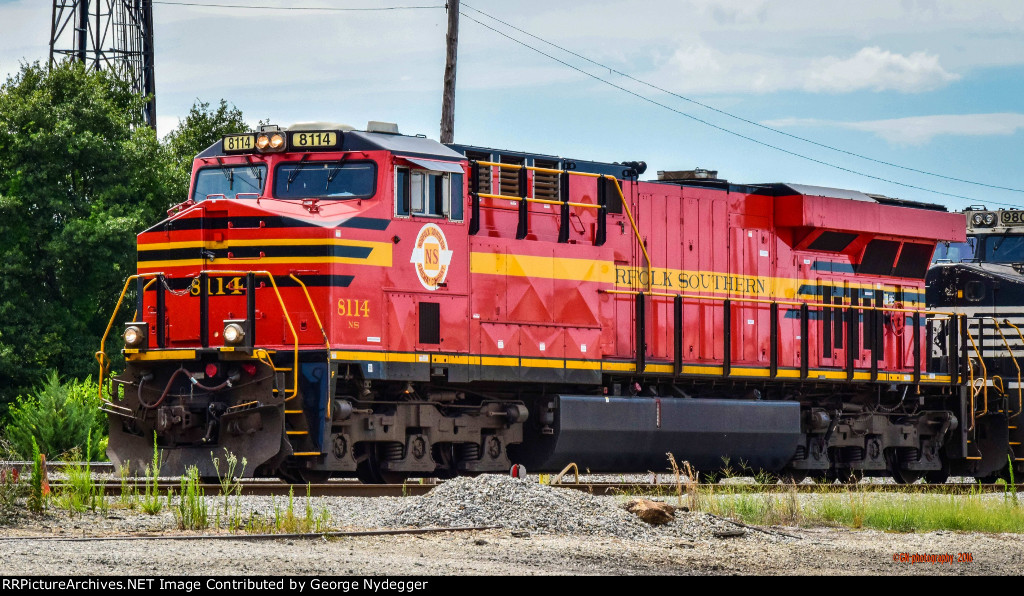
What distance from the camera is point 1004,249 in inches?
968

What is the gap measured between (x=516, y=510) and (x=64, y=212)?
825 inches

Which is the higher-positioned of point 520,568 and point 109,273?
point 109,273

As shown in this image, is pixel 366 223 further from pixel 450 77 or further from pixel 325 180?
pixel 450 77

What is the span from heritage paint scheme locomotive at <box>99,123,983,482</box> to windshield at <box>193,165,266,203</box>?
3 centimetres

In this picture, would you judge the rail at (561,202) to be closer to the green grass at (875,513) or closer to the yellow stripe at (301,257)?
the yellow stripe at (301,257)

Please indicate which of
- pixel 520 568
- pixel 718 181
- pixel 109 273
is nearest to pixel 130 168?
pixel 109 273

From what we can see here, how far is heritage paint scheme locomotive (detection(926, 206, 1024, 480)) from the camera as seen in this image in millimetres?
22109

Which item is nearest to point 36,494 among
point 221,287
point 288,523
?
point 288,523

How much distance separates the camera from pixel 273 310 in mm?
15570

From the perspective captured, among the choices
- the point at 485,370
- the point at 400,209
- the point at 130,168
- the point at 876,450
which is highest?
the point at 130,168

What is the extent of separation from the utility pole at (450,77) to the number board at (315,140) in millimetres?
9948

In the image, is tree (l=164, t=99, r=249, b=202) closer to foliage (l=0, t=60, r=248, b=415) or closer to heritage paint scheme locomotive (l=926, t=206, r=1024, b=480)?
foliage (l=0, t=60, r=248, b=415)

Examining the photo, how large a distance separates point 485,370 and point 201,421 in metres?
3.43

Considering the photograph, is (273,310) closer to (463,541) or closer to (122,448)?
(122,448)
